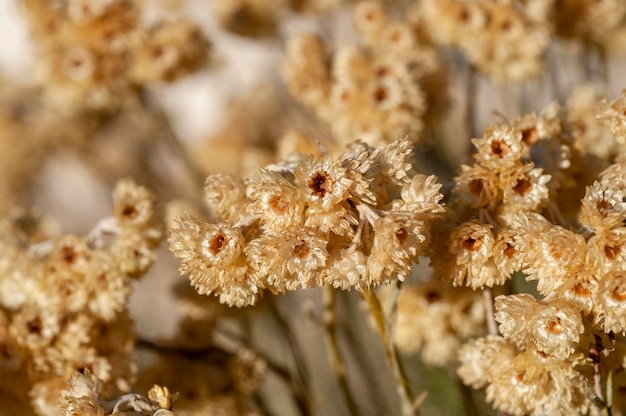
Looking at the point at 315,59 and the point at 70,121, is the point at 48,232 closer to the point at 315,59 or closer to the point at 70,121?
the point at 315,59

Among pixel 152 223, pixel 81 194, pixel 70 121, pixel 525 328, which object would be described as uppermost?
pixel 81 194

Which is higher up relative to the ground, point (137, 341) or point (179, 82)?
point (179, 82)

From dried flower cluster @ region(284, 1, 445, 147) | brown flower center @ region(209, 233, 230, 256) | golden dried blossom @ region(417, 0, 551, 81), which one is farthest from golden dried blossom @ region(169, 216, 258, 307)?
golden dried blossom @ region(417, 0, 551, 81)

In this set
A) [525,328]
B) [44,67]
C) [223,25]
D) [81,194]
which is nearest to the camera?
[525,328]

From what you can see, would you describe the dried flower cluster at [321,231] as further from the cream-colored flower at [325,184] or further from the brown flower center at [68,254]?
A: the brown flower center at [68,254]

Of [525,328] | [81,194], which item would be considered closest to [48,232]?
[525,328]

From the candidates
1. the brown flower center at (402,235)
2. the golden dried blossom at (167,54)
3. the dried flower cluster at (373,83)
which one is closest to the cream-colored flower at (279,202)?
the brown flower center at (402,235)
